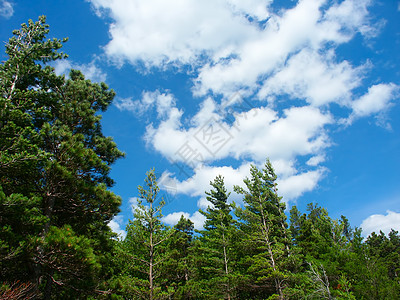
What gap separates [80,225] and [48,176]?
3166 mm

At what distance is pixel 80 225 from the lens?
10789mm

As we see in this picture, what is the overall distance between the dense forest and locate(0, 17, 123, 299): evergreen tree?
0.04 metres

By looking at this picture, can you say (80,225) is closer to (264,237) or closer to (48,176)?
(48,176)

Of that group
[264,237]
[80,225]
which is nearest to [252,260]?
[264,237]

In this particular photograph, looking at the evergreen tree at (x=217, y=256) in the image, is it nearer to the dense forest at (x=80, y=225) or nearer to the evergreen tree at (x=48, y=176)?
the dense forest at (x=80, y=225)

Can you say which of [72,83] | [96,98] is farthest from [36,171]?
[96,98]

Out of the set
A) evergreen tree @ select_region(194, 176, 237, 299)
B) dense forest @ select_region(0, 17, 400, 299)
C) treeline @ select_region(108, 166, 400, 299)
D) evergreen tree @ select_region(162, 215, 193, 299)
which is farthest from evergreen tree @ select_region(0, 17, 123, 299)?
evergreen tree @ select_region(194, 176, 237, 299)

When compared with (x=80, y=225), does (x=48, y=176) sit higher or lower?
higher

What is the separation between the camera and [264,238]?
778 inches

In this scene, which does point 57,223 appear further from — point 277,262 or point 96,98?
point 277,262

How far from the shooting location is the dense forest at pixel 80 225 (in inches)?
300

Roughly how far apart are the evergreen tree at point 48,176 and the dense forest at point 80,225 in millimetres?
41

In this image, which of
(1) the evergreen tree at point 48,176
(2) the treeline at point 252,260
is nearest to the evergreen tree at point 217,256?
(2) the treeline at point 252,260

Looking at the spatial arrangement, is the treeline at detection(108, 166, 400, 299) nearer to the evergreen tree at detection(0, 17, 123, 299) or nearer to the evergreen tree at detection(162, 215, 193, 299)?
the evergreen tree at detection(162, 215, 193, 299)
